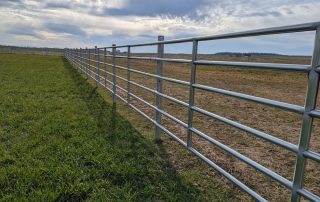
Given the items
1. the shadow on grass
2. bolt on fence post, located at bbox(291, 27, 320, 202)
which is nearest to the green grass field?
the shadow on grass

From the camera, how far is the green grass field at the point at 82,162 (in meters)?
2.95

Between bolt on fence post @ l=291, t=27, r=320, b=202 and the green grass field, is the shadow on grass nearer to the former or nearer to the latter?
the green grass field

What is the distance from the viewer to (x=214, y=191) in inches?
122

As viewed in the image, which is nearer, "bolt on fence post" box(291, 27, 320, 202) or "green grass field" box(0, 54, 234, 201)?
"bolt on fence post" box(291, 27, 320, 202)

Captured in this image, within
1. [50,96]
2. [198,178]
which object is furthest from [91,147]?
[50,96]

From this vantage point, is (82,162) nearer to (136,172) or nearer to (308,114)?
(136,172)

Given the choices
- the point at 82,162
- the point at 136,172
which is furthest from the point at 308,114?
the point at 82,162

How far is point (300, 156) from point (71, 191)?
6.77 feet

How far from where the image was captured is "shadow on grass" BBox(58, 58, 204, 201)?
2.95 metres

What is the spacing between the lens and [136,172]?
3.42 m

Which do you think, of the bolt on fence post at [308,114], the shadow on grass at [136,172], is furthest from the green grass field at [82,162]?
the bolt on fence post at [308,114]

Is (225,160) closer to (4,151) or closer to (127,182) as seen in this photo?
(127,182)

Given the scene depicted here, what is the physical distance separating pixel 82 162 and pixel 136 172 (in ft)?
2.31

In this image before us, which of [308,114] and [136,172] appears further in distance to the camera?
[136,172]
